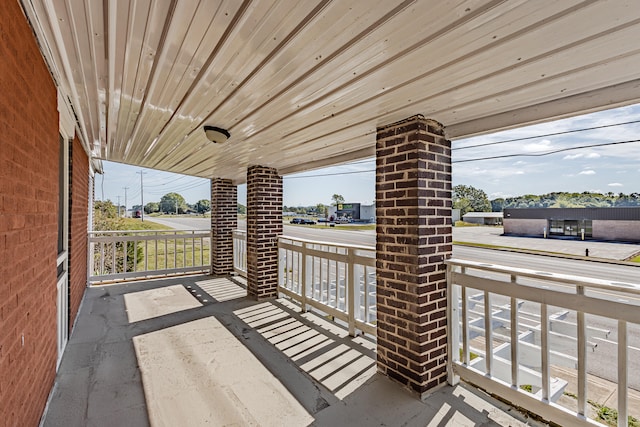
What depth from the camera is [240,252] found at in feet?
21.2

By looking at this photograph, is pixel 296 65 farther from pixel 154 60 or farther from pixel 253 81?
pixel 154 60

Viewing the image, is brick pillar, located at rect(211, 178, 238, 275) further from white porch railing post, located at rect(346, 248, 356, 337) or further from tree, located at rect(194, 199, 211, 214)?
tree, located at rect(194, 199, 211, 214)

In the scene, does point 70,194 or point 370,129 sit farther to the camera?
point 70,194

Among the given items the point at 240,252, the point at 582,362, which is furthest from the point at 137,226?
the point at 582,362

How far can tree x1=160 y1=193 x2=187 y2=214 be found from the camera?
63.4 m

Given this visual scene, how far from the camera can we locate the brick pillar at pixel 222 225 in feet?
22.0

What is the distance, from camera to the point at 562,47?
4.60ft

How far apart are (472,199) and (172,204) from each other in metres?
62.2

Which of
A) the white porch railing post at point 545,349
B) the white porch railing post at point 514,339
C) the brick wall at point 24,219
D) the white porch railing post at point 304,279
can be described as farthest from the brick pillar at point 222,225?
the white porch railing post at point 545,349

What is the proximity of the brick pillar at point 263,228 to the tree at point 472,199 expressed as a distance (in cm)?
4990

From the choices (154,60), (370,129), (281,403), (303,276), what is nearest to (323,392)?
(281,403)

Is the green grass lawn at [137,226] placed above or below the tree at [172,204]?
below

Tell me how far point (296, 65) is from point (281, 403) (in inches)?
95.8

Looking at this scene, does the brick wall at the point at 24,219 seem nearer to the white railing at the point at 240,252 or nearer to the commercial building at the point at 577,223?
the white railing at the point at 240,252
